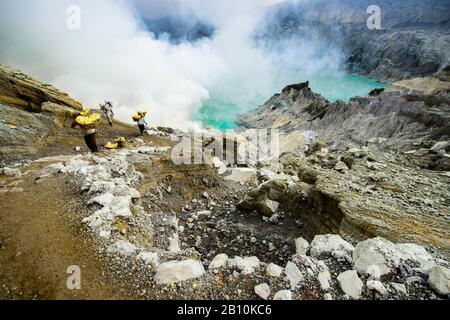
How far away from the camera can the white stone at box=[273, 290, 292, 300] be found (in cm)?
479

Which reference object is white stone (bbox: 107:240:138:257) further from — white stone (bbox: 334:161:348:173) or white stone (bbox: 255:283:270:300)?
white stone (bbox: 334:161:348:173)

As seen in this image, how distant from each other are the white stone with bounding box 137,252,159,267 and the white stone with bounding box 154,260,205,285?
24 cm

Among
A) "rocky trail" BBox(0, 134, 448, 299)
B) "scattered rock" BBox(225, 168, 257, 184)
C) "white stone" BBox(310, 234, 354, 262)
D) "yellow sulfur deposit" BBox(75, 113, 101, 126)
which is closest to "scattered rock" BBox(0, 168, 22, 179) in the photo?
"rocky trail" BBox(0, 134, 448, 299)

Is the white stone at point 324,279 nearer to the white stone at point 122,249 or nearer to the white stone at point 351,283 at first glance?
the white stone at point 351,283

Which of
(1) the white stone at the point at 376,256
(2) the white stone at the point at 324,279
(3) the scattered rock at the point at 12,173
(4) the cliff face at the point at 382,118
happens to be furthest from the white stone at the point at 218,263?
(4) the cliff face at the point at 382,118

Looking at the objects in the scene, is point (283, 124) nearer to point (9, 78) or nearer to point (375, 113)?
point (375, 113)

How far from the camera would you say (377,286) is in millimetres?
4789

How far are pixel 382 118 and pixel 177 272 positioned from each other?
3712cm

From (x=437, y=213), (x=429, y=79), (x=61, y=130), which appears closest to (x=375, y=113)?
(x=429, y=79)

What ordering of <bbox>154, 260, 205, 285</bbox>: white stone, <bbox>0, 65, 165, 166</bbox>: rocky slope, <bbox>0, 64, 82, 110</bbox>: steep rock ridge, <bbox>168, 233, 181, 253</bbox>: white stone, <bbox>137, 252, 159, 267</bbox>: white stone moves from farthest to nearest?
<bbox>0, 64, 82, 110</bbox>: steep rock ridge < <bbox>0, 65, 165, 166</bbox>: rocky slope < <bbox>168, 233, 181, 253</bbox>: white stone < <bbox>137, 252, 159, 267</bbox>: white stone < <bbox>154, 260, 205, 285</bbox>: white stone

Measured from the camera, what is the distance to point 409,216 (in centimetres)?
777

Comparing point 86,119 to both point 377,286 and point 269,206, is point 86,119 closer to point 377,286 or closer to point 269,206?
point 269,206

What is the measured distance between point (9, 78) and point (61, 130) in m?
4.71
